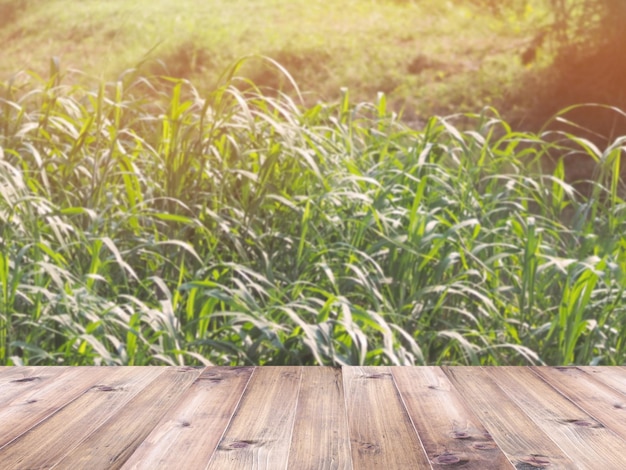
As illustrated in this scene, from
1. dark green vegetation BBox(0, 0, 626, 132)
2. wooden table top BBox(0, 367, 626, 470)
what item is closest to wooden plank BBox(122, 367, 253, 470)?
wooden table top BBox(0, 367, 626, 470)

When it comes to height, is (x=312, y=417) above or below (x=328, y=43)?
below

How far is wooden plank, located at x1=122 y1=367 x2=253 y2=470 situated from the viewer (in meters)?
1.06

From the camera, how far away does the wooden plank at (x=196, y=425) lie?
1056 mm

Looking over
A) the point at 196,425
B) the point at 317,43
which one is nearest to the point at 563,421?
the point at 196,425

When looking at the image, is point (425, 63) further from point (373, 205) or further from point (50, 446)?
A: point (50, 446)

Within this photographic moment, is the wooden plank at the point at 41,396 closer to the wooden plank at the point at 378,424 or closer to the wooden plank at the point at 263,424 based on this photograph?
the wooden plank at the point at 263,424

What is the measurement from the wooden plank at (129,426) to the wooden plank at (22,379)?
0.68ft

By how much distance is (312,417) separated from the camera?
1.25m

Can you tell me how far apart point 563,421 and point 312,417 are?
387 millimetres

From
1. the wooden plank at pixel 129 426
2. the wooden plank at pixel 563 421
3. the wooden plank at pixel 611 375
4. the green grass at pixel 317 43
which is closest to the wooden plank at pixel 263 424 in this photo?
the wooden plank at pixel 129 426

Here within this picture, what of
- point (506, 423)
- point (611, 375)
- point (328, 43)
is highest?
point (328, 43)

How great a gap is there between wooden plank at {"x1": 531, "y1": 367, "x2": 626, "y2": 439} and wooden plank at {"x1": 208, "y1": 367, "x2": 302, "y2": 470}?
0.48 metres

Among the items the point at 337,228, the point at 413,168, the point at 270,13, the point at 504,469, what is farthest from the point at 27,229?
the point at 270,13

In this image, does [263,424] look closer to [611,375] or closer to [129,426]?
[129,426]
